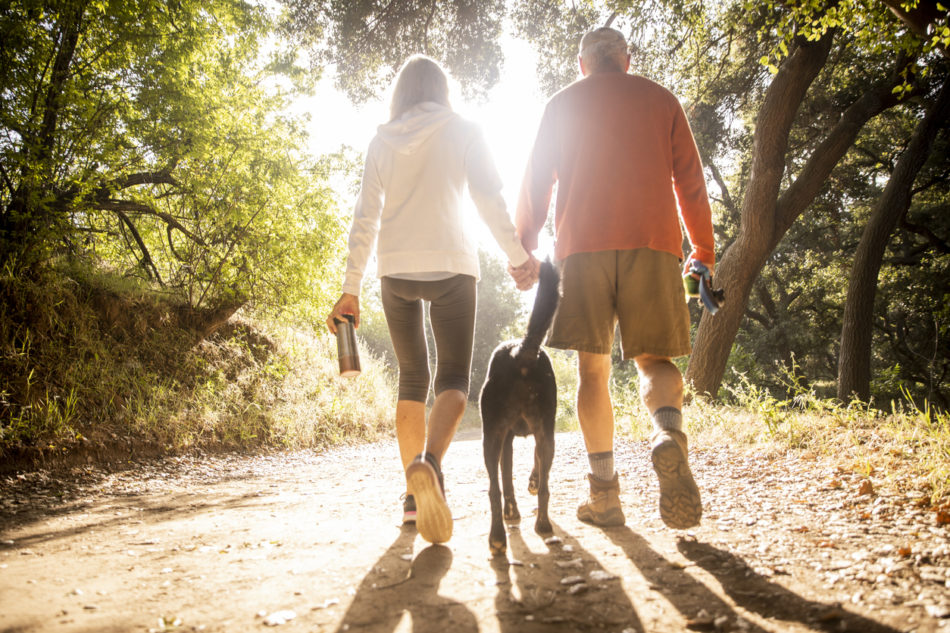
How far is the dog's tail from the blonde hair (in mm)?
1148

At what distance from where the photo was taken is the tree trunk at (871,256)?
8008 mm

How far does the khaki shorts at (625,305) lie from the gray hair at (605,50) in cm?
108

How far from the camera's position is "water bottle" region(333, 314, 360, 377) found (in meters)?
2.71

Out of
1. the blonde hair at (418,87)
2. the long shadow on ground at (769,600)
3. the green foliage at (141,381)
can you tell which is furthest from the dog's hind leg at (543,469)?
the green foliage at (141,381)

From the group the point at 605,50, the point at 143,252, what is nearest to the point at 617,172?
the point at 605,50

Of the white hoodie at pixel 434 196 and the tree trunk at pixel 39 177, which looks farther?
the tree trunk at pixel 39 177

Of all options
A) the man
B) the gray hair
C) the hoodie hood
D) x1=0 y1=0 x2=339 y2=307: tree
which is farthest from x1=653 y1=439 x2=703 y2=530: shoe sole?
x1=0 y1=0 x2=339 y2=307: tree

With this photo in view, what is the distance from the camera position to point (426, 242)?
8.06 feet

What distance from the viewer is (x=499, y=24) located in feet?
27.1

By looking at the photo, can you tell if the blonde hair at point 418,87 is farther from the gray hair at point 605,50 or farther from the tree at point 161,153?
the tree at point 161,153

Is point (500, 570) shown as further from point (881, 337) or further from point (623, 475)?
point (881, 337)

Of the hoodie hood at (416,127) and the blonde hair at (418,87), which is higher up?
the blonde hair at (418,87)

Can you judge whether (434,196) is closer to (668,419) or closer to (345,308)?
(345,308)

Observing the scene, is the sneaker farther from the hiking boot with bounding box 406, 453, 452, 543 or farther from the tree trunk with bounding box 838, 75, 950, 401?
the tree trunk with bounding box 838, 75, 950, 401
